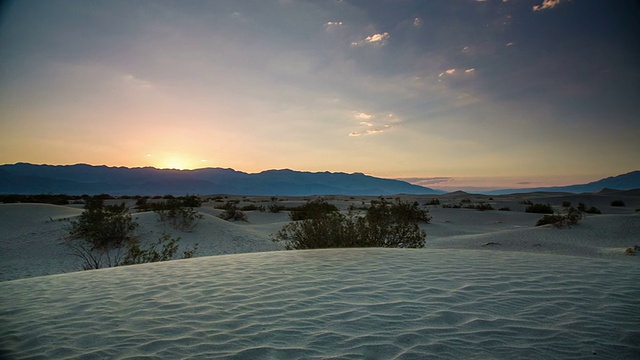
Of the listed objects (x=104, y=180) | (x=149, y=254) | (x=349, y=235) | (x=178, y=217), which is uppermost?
(x=104, y=180)

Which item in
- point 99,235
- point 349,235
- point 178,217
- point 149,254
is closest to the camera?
point 149,254

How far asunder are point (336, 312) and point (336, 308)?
12 centimetres

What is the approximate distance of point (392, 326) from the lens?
9.64 feet

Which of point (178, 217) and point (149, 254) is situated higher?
point (178, 217)

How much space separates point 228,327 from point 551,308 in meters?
3.23

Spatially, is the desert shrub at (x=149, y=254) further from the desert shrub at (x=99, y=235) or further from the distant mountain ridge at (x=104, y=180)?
the distant mountain ridge at (x=104, y=180)

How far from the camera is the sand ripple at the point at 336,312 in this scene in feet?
8.40

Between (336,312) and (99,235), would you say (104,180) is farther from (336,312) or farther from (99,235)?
(336,312)

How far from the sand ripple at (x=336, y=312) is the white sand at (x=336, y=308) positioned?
0.06ft

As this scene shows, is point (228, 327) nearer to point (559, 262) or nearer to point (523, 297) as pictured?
point (523, 297)

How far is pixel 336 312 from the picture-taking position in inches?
131

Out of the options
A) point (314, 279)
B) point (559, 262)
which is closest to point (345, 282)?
point (314, 279)

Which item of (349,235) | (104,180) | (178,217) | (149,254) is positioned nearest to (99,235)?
(178,217)

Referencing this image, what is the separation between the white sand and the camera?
2574 millimetres
